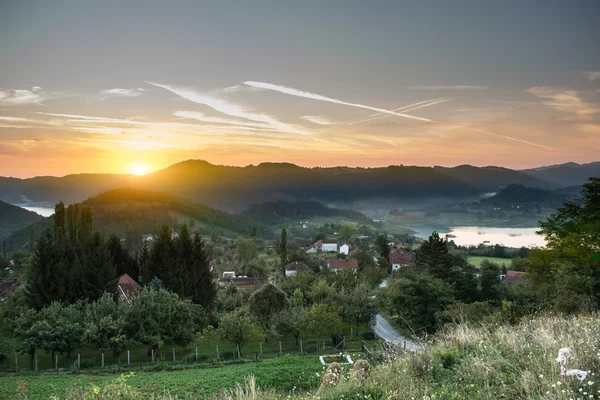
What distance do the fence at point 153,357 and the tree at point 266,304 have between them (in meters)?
1.43

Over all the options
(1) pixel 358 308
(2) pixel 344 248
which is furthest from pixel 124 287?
(2) pixel 344 248

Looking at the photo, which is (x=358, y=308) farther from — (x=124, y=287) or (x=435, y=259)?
(x=124, y=287)

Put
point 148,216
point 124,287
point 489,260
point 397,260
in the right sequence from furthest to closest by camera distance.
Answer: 1. point 148,216
2. point 489,260
3. point 397,260
4. point 124,287

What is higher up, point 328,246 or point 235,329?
point 235,329

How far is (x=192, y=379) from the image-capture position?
14.9 meters

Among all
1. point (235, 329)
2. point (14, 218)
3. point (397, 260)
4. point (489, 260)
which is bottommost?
point (489, 260)

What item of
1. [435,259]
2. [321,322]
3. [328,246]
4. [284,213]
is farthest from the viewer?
[284,213]

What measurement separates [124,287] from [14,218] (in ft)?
384

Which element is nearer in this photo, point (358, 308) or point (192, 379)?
point (192, 379)

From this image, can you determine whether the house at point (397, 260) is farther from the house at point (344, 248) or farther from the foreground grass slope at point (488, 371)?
the foreground grass slope at point (488, 371)

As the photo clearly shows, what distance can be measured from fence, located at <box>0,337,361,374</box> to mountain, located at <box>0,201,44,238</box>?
108569mm

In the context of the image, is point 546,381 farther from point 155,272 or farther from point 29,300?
point 29,300

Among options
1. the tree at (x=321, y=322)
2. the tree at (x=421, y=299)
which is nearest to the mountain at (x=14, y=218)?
the tree at (x=321, y=322)

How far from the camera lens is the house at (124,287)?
2605 cm
